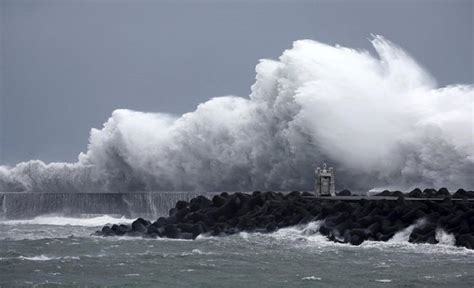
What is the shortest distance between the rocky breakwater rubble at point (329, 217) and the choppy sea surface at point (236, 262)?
38 centimetres

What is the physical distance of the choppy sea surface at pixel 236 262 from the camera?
1789cm

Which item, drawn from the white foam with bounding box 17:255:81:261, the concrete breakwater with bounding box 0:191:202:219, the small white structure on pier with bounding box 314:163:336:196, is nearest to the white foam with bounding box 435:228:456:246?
the small white structure on pier with bounding box 314:163:336:196

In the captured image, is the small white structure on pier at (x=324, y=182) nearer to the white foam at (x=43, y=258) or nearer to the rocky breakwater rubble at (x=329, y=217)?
the rocky breakwater rubble at (x=329, y=217)

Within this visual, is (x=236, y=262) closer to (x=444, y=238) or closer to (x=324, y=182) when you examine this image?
(x=444, y=238)

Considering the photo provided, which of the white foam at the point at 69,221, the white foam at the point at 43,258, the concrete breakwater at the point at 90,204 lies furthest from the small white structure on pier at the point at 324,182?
the white foam at the point at 43,258

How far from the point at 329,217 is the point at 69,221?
1348cm

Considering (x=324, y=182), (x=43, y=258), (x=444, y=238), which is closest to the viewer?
(x=43, y=258)

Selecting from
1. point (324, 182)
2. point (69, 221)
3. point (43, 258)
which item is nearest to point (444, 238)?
point (324, 182)

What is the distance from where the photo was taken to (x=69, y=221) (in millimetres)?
36312

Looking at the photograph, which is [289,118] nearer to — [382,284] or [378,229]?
[378,229]

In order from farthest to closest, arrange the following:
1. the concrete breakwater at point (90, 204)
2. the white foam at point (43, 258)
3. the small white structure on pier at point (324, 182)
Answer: the concrete breakwater at point (90, 204) < the small white structure on pier at point (324, 182) < the white foam at point (43, 258)

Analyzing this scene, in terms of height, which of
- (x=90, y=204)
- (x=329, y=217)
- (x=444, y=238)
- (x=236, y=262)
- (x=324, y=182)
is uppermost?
(x=324, y=182)

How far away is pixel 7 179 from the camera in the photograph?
4756cm

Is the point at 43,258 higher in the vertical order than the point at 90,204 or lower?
lower
